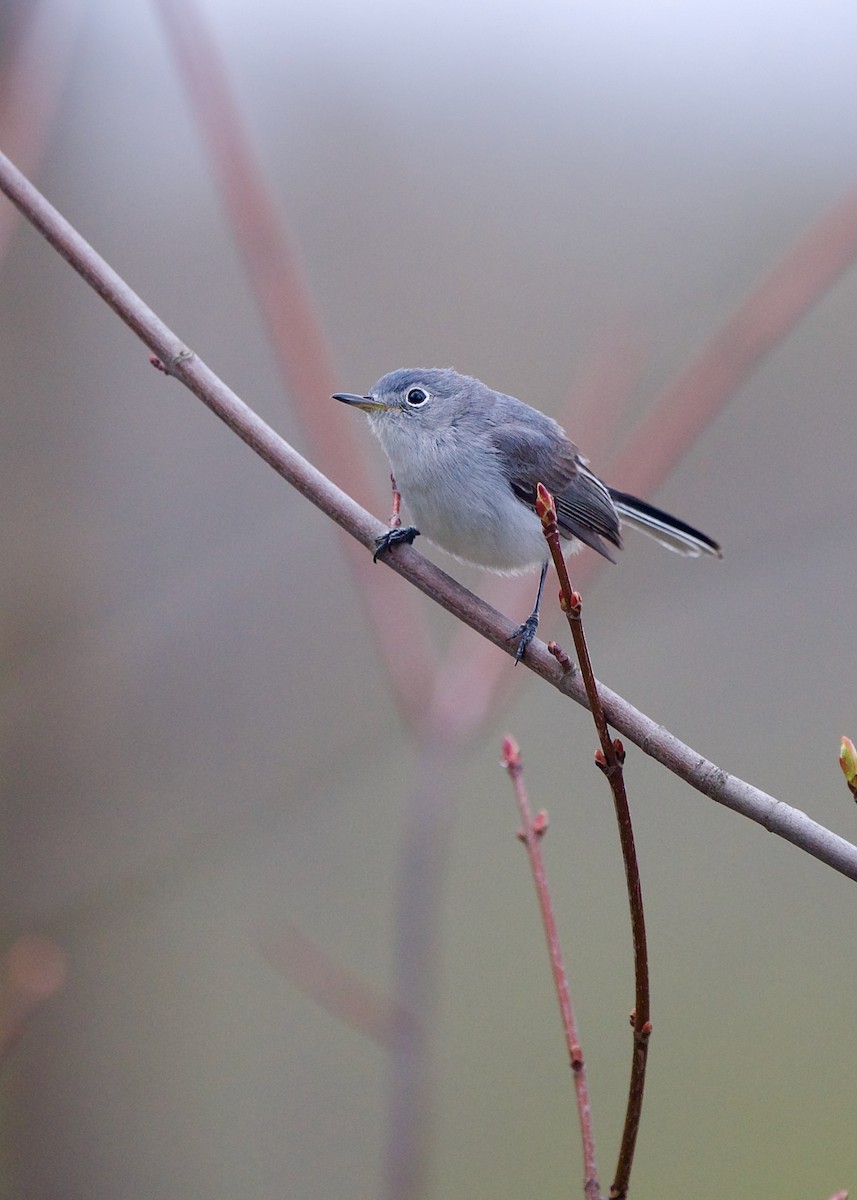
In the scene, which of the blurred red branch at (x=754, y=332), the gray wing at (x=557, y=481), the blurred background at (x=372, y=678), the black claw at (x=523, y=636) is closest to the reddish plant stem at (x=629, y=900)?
the black claw at (x=523, y=636)

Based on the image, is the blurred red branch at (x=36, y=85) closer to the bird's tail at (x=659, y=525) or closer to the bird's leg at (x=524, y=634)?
the bird's leg at (x=524, y=634)

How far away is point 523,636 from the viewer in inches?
47.1

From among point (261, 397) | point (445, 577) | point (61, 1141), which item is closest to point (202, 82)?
point (445, 577)

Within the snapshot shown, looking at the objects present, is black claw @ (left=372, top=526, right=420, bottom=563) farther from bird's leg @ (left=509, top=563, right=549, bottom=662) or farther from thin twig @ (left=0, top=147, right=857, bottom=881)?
bird's leg @ (left=509, top=563, right=549, bottom=662)

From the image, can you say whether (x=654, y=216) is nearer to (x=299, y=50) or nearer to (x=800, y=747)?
(x=299, y=50)

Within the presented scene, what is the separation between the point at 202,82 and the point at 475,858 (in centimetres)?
265

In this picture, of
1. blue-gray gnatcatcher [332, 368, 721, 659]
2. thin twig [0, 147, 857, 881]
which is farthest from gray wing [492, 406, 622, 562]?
thin twig [0, 147, 857, 881]

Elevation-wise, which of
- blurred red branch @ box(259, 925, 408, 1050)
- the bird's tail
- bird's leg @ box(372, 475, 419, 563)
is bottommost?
blurred red branch @ box(259, 925, 408, 1050)

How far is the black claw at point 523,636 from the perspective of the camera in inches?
45.6

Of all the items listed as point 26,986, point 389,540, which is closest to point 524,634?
point 389,540

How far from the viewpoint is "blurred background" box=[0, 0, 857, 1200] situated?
301cm

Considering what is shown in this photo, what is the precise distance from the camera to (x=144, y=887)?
311 centimetres

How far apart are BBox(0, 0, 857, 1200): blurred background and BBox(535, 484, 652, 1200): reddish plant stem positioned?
1.93 m

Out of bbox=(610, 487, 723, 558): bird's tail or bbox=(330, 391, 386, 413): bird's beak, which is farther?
bbox=(610, 487, 723, 558): bird's tail
